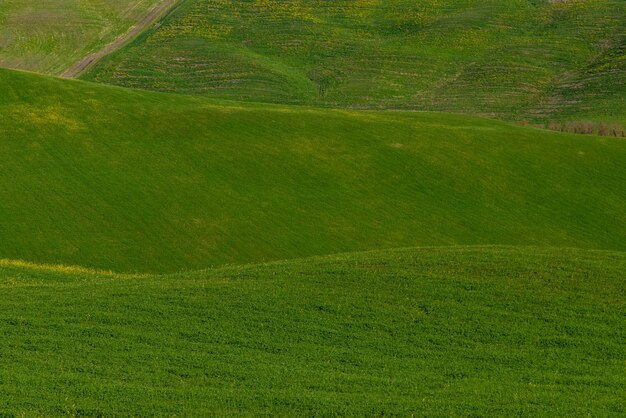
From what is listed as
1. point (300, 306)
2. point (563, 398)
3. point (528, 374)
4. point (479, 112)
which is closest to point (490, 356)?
point (528, 374)

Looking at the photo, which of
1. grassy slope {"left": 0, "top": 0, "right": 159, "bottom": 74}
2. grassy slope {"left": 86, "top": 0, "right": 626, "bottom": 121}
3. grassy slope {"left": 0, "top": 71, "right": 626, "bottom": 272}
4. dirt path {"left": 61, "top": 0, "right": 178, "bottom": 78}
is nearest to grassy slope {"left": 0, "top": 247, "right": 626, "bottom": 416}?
grassy slope {"left": 0, "top": 71, "right": 626, "bottom": 272}

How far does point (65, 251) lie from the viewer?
3812cm

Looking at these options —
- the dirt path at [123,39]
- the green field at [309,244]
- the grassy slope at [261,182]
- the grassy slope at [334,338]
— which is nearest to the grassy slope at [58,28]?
the dirt path at [123,39]

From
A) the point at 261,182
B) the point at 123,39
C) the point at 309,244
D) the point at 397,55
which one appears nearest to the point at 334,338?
the point at 309,244

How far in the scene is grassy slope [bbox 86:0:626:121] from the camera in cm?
9194

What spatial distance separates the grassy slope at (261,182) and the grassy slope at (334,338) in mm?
8654

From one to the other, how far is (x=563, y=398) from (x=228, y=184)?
100 feet

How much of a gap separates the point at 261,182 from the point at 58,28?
75287mm

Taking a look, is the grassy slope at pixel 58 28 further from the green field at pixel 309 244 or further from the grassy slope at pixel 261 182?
the grassy slope at pixel 261 182

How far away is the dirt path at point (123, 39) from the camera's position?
98331 millimetres

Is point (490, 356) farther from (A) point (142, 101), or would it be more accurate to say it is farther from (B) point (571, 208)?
(A) point (142, 101)

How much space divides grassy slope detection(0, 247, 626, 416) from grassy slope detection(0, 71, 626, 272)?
28.4 feet

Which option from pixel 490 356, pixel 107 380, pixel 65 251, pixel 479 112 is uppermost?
pixel 107 380

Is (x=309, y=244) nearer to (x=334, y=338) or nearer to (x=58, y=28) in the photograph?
(x=334, y=338)
